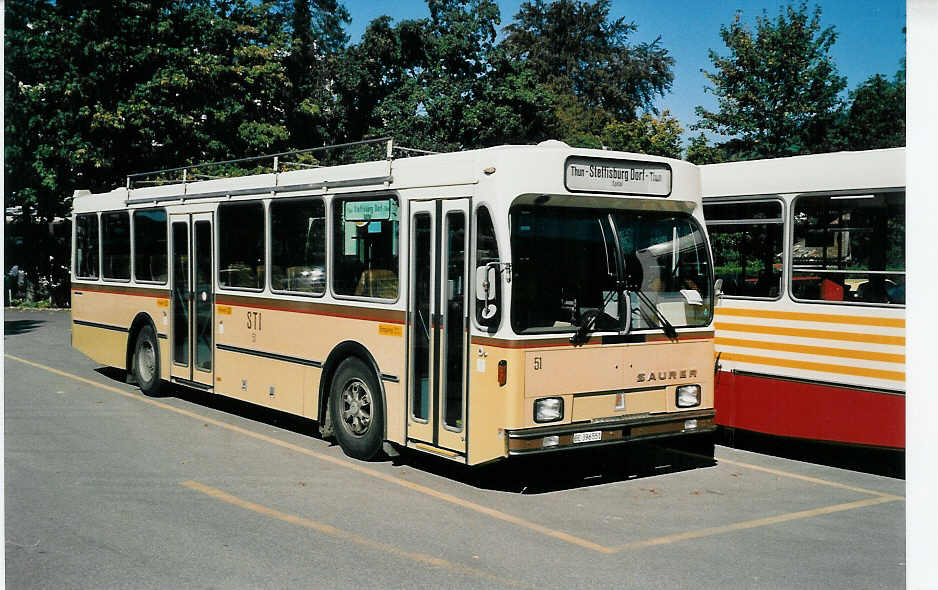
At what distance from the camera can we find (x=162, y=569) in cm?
612

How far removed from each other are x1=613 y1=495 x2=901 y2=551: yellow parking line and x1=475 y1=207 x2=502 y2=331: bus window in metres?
2.06

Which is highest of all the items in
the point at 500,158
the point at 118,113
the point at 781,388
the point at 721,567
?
the point at 118,113

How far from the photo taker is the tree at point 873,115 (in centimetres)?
1902

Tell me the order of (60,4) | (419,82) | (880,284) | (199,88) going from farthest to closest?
(419,82) < (199,88) < (60,4) < (880,284)

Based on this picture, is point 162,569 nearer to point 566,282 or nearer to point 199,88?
point 566,282

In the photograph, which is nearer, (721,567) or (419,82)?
(721,567)

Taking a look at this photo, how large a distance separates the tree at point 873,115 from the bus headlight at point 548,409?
41.9ft

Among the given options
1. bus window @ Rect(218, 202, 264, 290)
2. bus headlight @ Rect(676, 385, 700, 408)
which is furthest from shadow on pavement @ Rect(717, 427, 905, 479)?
bus window @ Rect(218, 202, 264, 290)

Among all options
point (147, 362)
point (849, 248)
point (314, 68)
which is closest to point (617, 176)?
point (849, 248)

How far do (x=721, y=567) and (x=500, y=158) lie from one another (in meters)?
3.58

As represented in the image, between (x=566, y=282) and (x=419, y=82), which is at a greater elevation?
(x=419, y=82)

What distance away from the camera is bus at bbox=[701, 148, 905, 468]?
9.00 metres

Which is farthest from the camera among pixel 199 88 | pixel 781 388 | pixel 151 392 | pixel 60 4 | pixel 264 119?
pixel 264 119

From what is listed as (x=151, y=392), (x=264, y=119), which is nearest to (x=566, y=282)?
(x=151, y=392)
